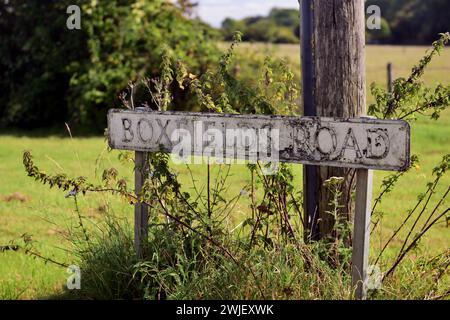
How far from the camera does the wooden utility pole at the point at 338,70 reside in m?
4.70

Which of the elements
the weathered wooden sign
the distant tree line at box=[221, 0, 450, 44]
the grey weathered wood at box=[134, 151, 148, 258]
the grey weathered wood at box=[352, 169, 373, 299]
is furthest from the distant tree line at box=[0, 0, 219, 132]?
the distant tree line at box=[221, 0, 450, 44]

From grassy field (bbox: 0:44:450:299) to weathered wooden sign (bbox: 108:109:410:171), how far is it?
2.19 feet

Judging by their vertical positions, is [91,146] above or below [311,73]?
below

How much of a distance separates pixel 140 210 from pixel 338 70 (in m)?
1.53

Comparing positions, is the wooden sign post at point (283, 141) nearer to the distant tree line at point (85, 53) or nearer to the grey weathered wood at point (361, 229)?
the grey weathered wood at point (361, 229)

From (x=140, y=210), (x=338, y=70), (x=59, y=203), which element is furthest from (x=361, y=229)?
(x=59, y=203)

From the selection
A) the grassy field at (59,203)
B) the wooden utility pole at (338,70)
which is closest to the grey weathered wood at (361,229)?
the wooden utility pole at (338,70)

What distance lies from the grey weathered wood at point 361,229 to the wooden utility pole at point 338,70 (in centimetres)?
64

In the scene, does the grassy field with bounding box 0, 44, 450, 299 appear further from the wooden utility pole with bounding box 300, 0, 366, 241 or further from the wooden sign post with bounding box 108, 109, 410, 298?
the wooden sign post with bounding box 108, 109, 410, 298

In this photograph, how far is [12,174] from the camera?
10.4m

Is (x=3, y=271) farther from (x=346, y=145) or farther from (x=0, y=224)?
(x=346, y=145)

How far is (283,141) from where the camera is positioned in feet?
13.8

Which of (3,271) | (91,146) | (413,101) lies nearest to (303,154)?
(413,101)

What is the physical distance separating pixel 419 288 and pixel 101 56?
1162 cm
